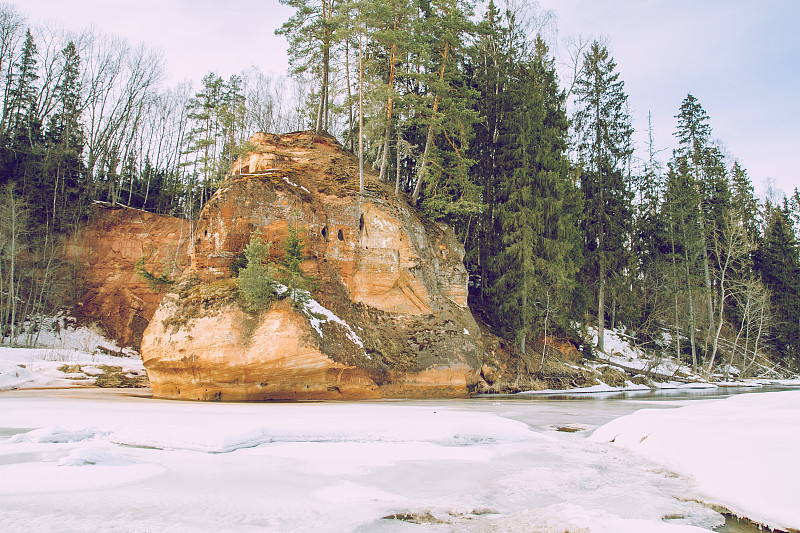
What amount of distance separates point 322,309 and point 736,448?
1376cm

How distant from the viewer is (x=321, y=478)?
5.86 m

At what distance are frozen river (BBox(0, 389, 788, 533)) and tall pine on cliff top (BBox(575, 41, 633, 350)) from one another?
80.6 feet

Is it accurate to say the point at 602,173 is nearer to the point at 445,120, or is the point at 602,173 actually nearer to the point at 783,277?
the point at 445,120

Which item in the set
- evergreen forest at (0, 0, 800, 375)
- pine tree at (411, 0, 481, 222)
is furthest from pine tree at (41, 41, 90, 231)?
pine tree at (411, 0, 481, 222)

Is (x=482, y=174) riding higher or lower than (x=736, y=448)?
higher

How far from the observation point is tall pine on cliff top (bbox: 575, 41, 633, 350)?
3189 cm

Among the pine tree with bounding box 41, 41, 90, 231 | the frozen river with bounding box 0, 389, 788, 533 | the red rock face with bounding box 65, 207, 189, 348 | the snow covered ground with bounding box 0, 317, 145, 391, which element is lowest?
the snow covered ground with bounding box 0, 317, 145, 391

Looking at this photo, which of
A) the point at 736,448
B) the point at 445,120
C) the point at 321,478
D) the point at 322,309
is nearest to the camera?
the point at 321,478

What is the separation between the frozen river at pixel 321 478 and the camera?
427cm

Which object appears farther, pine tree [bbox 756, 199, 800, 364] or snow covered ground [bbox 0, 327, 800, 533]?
pine tree [bbox 756, 199, 800, 364]

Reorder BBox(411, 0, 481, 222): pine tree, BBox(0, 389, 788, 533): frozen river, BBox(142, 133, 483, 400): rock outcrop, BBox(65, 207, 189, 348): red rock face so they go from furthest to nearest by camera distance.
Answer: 1. BBox(65, 207, 189, 348): red rock face
2. BBox(411, 0, 481, 222): pine tree
3. BBox(142, 133, 483, 400): rock outcrop
4. BBox(0, 389, 788, 533): frozen river

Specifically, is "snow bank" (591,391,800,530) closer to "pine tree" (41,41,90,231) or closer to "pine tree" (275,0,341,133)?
"pine tree" (275,0,341,133)

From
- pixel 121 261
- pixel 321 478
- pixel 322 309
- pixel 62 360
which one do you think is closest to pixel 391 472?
pixel 321 478

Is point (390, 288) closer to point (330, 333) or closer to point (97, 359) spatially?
point (330, 333)
